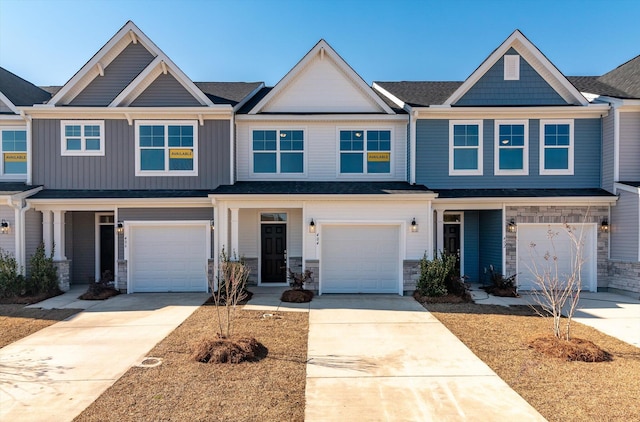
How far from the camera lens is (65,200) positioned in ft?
35.9

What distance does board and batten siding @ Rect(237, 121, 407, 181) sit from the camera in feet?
40.9

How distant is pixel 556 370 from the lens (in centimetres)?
545

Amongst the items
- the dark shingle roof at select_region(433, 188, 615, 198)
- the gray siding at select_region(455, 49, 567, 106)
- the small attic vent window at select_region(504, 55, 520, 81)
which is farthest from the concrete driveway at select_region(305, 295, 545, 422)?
the small attic vent window at select_region(504, 55, 520, 81)

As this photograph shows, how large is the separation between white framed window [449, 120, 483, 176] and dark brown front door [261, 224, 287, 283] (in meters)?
6.13

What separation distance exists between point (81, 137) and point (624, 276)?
17.4 meters

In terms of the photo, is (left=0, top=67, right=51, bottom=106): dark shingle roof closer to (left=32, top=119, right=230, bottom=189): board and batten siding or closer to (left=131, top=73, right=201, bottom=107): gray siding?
(left=32, top=119, right=230, bottom=189): board and batten siding

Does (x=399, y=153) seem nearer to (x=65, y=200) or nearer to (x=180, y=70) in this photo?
(x=180, y=70)

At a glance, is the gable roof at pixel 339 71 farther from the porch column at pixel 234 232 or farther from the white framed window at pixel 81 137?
the white framed window at pixel 81 137

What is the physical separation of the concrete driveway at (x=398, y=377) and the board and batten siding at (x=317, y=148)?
5593 mm

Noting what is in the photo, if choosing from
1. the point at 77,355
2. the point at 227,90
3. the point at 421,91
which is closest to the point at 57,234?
the point at 77,355

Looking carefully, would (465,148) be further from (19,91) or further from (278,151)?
(19,91)

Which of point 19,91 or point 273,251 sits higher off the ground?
point 19,91

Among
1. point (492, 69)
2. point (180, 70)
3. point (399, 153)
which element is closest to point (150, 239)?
Answer: point (180, 70)

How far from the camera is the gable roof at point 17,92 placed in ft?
40.0
